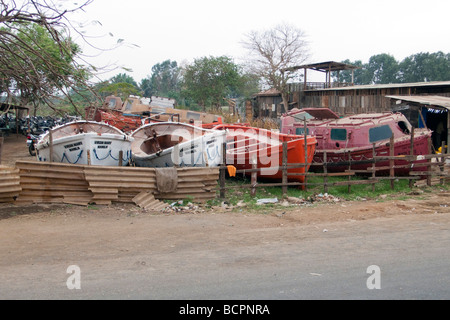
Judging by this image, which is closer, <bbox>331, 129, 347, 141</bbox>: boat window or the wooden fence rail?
the wooden fence rail

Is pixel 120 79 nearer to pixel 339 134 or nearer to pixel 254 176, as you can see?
pixel 254 176

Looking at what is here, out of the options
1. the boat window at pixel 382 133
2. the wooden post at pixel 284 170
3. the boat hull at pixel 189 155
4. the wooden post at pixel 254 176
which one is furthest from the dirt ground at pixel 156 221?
the boat window at pixel 382 133

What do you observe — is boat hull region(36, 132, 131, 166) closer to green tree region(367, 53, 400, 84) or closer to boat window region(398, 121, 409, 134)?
boat window region(398, 121, 409, 134)

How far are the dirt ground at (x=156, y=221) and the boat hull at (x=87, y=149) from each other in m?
2.33

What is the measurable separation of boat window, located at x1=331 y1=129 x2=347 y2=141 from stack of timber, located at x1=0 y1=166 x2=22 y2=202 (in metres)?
11.4

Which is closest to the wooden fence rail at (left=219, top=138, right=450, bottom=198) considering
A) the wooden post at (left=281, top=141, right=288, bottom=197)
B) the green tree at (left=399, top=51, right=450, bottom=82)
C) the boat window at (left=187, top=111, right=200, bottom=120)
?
the wooden post at (left=281, top=141, right=288, bottom=197)

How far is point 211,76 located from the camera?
43375mm

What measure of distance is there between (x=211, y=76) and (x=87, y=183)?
34.6 metres

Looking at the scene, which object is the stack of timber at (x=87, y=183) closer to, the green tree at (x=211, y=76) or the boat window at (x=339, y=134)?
the boat window at (x=339, y=134)

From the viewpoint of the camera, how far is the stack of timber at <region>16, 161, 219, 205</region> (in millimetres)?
9586

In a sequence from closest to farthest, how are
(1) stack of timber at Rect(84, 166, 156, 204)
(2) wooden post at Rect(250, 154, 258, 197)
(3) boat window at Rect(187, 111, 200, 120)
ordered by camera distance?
(1) stack of timber at Rect(84, 166, 156, 204) → (2) wooden post at Rect(250, 154, 258, 197) → (3) boat window at Rect(187, 111, 200, 120)

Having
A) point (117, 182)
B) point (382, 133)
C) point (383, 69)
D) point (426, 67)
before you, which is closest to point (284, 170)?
point (117, 182)

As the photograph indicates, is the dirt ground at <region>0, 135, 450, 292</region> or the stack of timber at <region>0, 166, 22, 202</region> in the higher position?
the stack of timber at <region>0, 166, 22, 202</region>
